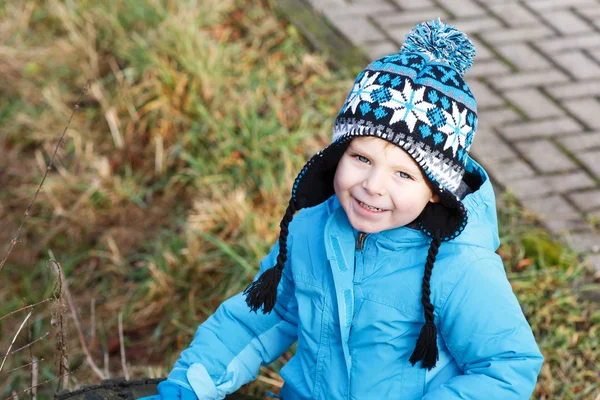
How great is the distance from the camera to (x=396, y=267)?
2105mm

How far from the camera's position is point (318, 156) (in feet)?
6.98

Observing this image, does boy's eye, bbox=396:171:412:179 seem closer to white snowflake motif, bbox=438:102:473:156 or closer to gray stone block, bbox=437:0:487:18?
white snowflake motif, bbox=438:102:473:156

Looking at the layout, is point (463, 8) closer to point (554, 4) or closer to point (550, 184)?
point (554, 4)

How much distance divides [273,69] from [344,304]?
2604 mm

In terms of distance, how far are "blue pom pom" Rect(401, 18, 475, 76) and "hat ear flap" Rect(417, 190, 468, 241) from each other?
306mm

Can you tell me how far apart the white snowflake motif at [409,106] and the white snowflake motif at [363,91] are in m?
0.05

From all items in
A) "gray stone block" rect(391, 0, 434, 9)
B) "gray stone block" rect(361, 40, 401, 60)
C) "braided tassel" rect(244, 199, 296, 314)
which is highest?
"gray stone block" rect(391, 0, 434, 9)

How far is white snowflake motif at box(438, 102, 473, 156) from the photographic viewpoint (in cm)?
194

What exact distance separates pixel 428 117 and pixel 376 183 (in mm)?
185

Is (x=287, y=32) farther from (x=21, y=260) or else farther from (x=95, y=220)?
(x=21, y=260)

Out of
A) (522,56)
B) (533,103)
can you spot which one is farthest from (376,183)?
(522,56)

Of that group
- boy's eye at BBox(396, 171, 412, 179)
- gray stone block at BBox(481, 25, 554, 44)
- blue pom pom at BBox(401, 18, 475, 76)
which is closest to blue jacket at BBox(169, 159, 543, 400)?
boy's eye at BBox(396, 171, 412, 179)

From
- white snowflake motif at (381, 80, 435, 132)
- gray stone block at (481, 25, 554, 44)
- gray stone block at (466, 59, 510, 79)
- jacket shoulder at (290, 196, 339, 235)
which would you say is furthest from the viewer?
gray stone block at (481, 25, 554, 44)

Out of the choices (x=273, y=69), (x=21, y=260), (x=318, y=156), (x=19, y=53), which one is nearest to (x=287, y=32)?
(x=273, y=69)
